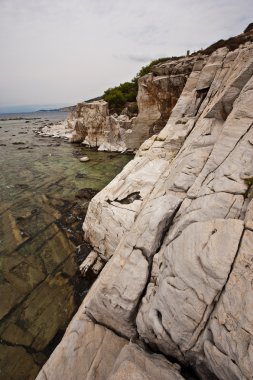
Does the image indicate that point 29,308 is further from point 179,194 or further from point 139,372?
point 179,194

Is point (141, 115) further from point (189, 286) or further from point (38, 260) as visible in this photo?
point (189, 286)

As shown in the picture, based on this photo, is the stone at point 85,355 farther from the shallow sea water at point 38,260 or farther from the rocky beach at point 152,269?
the shallow sea water at point 38,260

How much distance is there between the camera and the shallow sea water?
8.55m

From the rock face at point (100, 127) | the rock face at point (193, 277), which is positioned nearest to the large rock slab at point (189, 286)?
the rock face at point (193, 277)

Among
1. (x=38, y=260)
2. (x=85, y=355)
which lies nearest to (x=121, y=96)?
(x=38, y=260)

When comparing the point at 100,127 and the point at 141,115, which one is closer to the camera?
the point at 141,115

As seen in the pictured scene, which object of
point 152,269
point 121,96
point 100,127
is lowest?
point 152,269

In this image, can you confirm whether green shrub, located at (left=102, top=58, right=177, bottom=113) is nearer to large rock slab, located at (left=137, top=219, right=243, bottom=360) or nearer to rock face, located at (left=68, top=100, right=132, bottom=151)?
rock face, located at (left=68, top=100, right=132, bottom=151)

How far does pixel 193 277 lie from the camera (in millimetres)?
5438

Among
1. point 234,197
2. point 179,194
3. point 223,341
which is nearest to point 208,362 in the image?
point 223,341

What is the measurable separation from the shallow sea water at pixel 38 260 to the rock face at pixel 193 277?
2708 mm

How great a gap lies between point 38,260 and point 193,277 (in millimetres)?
10559

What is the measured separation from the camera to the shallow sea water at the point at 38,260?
8555 millimetres

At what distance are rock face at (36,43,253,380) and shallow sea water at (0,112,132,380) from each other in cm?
271
